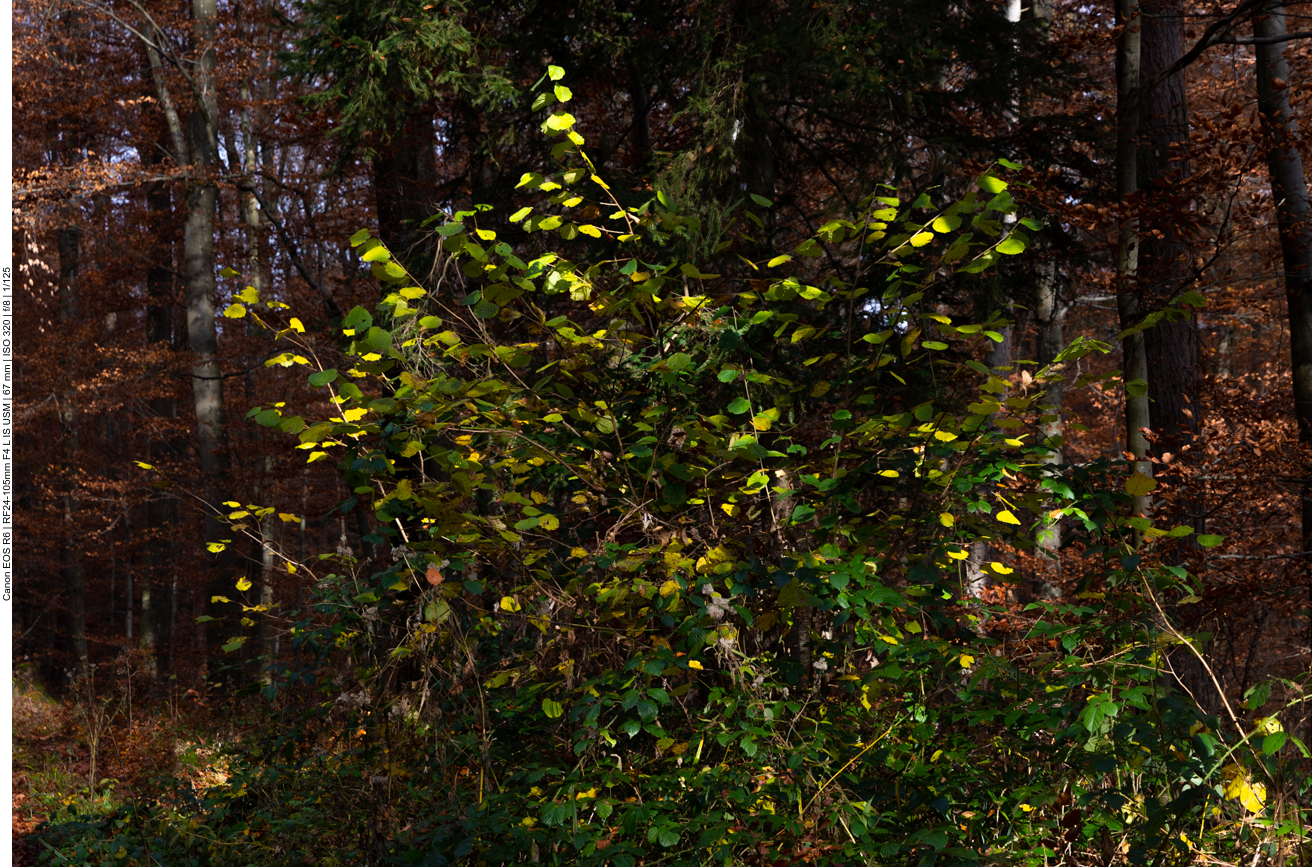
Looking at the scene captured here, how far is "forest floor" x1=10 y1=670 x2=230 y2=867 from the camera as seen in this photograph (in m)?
6.23

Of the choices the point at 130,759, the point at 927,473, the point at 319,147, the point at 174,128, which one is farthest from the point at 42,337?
the point at 927,473

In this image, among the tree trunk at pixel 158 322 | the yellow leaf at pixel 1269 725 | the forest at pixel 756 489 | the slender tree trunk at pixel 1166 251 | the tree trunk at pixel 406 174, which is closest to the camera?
the yellow leaf at pixel 1269 725

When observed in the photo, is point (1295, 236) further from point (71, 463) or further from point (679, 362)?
point (71, 463)

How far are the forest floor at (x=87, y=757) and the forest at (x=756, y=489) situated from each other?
87 millimetres

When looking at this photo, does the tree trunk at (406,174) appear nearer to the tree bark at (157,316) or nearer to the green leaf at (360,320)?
the green leaf at (360,320)

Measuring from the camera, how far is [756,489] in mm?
2939

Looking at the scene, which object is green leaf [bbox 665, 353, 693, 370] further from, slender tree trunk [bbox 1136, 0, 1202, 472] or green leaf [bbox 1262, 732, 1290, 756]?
slender tree trunk [bbox 1136, 0, 1202, 472]

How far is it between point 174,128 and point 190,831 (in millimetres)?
10176

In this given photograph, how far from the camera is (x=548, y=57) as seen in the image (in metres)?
7.00

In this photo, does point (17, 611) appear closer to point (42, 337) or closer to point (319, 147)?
point (42, 337)

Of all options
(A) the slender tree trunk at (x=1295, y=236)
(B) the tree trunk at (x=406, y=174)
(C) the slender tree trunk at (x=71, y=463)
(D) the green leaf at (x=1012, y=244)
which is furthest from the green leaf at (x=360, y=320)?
(C) the slender tree trunk at (x=71, y=463)

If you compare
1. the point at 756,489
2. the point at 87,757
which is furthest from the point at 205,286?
the point at 756,489

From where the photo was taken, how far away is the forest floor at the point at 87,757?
20.4 ft

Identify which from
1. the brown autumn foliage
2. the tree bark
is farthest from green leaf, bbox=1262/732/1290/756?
the tree bark
